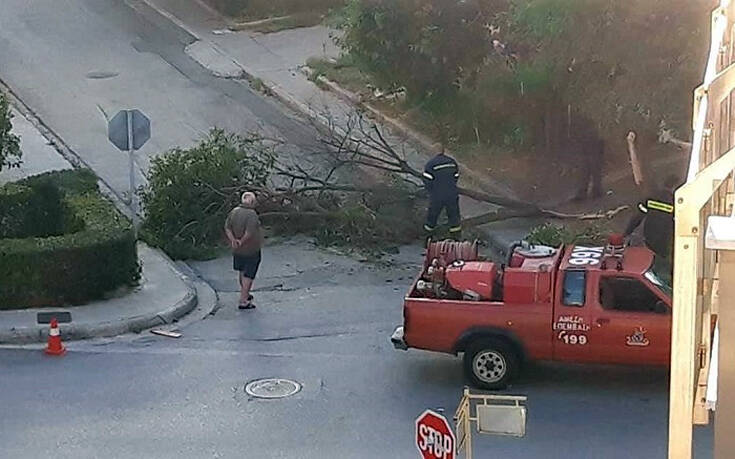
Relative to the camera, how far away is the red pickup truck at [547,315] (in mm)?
12180

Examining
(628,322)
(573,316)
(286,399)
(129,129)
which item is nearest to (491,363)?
(573,316)

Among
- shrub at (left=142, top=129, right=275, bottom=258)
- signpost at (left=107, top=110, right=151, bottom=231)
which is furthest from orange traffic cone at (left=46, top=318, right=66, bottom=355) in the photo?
signpost at (left=107, top=110, right=151, bottom=231)

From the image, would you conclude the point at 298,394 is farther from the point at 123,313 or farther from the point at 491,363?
the point at 123,313

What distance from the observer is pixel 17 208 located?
54.9ft

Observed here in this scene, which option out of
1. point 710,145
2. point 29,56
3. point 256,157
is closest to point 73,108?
point 29,56

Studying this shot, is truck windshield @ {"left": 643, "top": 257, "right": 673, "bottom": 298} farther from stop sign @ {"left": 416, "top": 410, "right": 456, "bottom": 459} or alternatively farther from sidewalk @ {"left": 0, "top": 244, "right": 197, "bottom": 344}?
sidewalk @ {"left": 0, "top": 244, "right": 197, "bottom": 344}

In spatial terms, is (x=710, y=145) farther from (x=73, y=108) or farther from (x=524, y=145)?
(x=73, y=108)

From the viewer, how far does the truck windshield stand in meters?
12.2

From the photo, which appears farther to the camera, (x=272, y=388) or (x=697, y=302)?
(x=272, y=388)

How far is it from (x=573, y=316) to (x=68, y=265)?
5968mm

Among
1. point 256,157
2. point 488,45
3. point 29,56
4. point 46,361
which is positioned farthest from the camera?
point 29,56

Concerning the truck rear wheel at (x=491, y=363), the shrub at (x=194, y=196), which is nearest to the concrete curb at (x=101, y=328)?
the shrub at (x=194, y=196)

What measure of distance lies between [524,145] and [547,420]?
30.4 feet

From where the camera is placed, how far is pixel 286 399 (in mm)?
12523
